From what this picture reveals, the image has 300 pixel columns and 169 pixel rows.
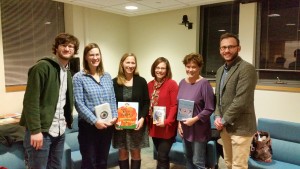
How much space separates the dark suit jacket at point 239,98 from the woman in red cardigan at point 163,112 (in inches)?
19.8

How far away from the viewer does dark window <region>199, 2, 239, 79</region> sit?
4.38m

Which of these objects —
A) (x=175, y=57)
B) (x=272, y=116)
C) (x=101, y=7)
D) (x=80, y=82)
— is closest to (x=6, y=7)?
(x=101, y=7)

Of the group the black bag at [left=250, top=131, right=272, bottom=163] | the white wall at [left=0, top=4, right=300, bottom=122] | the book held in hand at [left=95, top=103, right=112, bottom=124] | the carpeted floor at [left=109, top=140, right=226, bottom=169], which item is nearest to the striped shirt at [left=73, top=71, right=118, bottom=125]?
the book held in hand at [left=95, top=103, right=112, bottom=124]

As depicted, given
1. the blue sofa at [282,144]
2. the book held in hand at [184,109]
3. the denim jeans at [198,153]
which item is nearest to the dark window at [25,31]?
the book held in hand at [184,109]

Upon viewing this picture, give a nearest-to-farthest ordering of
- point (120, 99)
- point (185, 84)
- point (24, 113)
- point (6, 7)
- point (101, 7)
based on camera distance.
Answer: point (24, 113) → point (120, 99) → point (185, 84) → point (6, 7) → point (101, 7)

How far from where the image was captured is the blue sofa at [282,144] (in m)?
2.81

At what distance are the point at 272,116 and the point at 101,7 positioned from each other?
125 inches

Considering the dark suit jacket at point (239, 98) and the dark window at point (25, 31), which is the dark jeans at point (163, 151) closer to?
the dark suit jacket at point (239, 98)

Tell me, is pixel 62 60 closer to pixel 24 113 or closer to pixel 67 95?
pixel 67 95

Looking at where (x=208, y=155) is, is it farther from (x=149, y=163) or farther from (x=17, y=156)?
(x=17, y=156)

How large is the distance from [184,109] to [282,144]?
1504mm

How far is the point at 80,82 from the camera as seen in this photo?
2.15 metres

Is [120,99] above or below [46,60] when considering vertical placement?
below

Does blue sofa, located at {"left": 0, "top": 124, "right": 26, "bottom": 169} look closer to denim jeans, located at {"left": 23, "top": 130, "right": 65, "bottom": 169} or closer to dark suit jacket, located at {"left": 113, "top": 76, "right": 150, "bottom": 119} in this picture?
denim jeans, located at {"left": 23, "top": 130, "right": 65, "bottom": 169}
